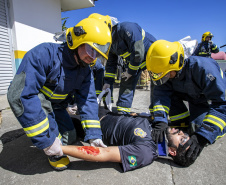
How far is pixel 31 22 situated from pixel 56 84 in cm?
482

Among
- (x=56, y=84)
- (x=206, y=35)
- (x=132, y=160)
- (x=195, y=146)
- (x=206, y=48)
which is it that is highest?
(x=206, y=35)

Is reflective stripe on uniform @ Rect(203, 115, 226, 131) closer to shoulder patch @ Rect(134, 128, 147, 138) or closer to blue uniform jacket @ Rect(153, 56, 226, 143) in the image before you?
blue uniform jacket @ Rect(153, 56, 226, 143)

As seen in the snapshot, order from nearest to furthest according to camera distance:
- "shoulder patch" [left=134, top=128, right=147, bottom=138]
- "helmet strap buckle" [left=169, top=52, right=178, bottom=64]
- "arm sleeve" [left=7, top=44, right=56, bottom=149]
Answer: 1. "arm sleeve" [left=7, top=44, right=56, bottom=149]
2. "shoulder patch" [left=134, top=128, right=147, bottom=138]
3. "helmet strap buckle" [left=169, top=52, right=178, bottom=64]

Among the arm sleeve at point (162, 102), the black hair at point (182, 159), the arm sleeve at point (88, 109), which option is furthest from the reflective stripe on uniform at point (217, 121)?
the arm sleeve at point (88, 109)

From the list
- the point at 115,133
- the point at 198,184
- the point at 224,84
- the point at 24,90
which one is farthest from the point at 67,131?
the point at 224,84

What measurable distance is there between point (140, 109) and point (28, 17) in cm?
466

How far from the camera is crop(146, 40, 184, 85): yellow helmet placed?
6.30 feet

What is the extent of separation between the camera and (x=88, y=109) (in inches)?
75.7

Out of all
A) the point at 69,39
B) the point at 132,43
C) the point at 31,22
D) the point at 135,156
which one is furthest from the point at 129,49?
the point at 31,22

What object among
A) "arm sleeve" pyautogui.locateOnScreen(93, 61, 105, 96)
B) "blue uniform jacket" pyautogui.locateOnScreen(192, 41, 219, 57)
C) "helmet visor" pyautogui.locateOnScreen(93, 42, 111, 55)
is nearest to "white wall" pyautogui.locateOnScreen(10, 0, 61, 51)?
"arm sleeve" pyautogui.locateOnScreen(93, 61, 105, 96)

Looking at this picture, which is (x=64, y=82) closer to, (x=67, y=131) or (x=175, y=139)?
(x=67, y=131)

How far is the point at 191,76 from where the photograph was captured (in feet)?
6.73

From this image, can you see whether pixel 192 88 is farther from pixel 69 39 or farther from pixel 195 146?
pixel 69 39

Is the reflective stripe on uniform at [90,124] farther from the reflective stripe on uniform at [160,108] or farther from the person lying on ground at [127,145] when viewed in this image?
the reflective stripe on uniform at [160,108]
